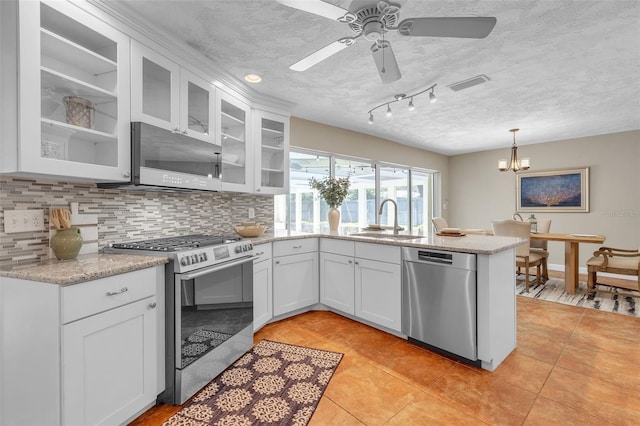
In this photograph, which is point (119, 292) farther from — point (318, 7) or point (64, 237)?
point (318, 7)

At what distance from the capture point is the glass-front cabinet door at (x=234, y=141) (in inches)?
110

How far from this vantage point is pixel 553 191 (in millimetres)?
5656

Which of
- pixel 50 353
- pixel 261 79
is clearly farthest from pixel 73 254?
pixel 261 79

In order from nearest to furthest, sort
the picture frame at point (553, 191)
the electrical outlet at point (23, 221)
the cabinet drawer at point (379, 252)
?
the electrical outlet at point (23, 221)
the cabinet drawer at point (379, 252)
the picture frame at point (553, 191)

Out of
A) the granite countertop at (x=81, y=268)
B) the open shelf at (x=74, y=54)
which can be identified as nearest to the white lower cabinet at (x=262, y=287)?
the granite countertop at (x=81, y=268)

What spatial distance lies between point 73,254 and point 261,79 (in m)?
2.11

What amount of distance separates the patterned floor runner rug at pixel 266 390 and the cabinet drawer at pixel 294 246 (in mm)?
896

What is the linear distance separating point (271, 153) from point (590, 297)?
4340mm

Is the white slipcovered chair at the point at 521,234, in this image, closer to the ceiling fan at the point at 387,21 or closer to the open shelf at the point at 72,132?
the ceiling fan at the point at 387,21

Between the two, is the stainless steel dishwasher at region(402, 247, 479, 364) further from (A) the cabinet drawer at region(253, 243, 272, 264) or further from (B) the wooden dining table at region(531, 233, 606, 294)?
(B) the wooden dining table at region(531, 233, 606, 294)

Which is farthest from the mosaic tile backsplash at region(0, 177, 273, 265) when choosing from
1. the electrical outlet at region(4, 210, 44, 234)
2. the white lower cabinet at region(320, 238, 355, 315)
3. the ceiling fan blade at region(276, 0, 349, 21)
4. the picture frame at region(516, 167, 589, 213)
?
the picture frame at region(516, 167, 589, 213)

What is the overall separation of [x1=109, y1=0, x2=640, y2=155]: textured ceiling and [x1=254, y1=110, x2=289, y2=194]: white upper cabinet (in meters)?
0.28

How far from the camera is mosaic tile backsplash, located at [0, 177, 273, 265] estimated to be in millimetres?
1682

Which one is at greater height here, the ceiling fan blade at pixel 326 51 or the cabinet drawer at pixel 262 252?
the ceiling fan blade at pixel 326 51
